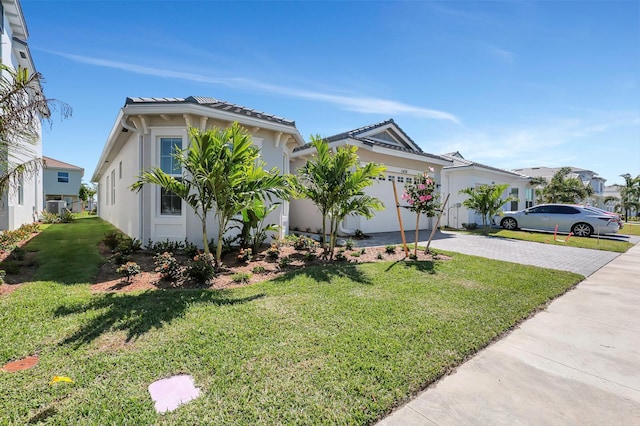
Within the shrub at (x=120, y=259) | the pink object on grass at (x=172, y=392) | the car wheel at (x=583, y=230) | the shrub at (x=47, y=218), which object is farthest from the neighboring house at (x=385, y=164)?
the shrub at (x=47, y=218)

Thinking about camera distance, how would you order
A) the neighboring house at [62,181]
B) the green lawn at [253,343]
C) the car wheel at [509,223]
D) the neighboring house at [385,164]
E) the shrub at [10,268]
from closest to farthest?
the green lawn at [253,343]
the shrub at [10,268]
the neighboring house at [385,164]
the car wheel at [509,223]
the neighboring house at [62,181]

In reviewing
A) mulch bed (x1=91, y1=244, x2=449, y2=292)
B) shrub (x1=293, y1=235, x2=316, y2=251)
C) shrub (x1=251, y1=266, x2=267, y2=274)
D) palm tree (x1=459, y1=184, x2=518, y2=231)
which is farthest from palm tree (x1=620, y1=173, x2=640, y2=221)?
shrub (x1=251, y1=266, x2=267, y2=274)

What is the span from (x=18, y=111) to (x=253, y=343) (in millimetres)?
5137

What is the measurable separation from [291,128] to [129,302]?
22.2ft

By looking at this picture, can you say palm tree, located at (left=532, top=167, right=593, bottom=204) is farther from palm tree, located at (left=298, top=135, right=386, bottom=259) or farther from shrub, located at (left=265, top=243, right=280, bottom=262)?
shrub, located at (left=265, top=243, right=280, bottom=262)

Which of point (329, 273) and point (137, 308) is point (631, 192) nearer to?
point (329, 273)

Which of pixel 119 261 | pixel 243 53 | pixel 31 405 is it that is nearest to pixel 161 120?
pixel 243 53

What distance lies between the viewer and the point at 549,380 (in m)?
2.70

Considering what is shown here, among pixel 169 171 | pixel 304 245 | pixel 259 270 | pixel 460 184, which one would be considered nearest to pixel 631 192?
pixel 460 184

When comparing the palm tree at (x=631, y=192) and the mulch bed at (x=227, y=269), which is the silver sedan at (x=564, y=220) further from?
the palm tree at (x=631, y=192)

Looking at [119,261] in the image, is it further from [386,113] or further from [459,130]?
[459,130]

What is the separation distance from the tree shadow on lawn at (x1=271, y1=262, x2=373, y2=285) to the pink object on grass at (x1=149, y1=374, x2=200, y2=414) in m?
3.02

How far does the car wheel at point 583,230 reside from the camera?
13.6 m

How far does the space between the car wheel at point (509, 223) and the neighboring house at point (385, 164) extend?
15.7ft
